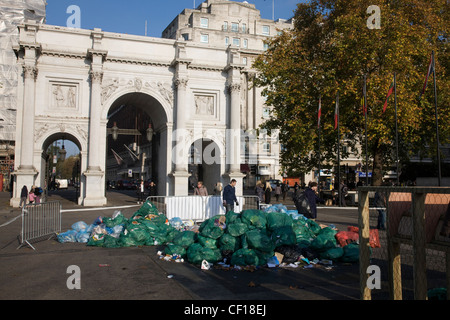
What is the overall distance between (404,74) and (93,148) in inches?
806

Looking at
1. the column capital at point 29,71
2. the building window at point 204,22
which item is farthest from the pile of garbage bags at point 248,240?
the building window at point 204,22

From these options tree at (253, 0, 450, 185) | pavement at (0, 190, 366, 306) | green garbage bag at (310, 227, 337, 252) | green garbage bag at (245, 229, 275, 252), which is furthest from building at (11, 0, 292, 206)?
green garbage bag at (245, 229, 275, 252)

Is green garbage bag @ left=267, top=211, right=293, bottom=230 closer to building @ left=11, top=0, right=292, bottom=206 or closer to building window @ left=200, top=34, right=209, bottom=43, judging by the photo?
building @ left=11, top=0, right=292, bottom=206

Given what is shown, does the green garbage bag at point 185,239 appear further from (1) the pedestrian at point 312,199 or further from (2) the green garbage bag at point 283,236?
(1) the pedestrian at point 312,199

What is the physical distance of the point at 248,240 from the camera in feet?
26.3

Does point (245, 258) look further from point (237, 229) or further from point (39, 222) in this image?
point (39, 222)

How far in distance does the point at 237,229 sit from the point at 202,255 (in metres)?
1.02

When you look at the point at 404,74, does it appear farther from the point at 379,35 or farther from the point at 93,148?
the point at 93,148

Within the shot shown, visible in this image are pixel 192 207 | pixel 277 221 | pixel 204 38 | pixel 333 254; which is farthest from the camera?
pixel 204 38

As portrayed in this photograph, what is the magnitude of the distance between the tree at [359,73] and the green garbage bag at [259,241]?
1718 cm

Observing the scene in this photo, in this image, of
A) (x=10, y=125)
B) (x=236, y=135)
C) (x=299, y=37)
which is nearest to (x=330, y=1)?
(x=299, y=37)

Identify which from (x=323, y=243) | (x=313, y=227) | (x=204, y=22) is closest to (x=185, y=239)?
(x=323, y=243)

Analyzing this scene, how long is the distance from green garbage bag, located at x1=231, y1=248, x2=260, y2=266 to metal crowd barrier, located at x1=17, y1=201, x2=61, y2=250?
5.57 metres

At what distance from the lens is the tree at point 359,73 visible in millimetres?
22969
